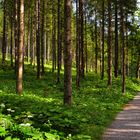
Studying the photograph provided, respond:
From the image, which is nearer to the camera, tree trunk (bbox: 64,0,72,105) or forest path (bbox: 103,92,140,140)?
forest path (bbox: 103,92,140,140)

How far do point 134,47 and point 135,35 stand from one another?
11.6 ft

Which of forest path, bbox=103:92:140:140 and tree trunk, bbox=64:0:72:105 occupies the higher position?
tree trunk, bbox=64:0:72:105

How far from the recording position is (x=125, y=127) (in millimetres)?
15078

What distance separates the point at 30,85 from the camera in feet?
90.8

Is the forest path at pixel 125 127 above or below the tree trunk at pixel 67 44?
below

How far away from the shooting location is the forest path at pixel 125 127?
1298cm

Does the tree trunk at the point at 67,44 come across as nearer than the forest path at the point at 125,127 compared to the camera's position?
No

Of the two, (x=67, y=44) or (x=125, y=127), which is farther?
(x=67, y=44)

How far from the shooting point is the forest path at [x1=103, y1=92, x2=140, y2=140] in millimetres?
12984

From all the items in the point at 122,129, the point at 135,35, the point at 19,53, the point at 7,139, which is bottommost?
the point at 122,129

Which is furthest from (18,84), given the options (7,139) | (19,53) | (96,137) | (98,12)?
(98,12)

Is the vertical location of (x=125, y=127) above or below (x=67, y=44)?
below

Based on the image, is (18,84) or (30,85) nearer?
(18,84)

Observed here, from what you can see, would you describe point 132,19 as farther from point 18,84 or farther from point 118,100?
point 18,84
